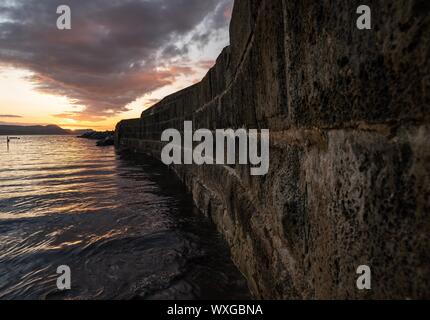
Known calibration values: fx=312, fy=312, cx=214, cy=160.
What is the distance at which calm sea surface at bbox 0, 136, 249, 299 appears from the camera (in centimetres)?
226

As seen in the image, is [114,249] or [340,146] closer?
[340,146]

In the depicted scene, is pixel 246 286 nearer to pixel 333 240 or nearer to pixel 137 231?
pixel 333 240

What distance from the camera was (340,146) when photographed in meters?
0.86

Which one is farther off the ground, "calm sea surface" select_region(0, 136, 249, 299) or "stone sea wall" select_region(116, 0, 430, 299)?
"stone sea wall" select_region(116, 0, 430, 299)

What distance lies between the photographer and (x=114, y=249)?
3002 millimetres

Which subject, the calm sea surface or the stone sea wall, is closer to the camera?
the stone sea wall

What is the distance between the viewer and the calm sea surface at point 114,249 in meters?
2.26

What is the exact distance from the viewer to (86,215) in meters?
4.30

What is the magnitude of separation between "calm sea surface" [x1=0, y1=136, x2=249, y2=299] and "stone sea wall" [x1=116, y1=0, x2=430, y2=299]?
2.45ft

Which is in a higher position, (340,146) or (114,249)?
(340,146)

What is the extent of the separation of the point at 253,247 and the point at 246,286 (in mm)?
392

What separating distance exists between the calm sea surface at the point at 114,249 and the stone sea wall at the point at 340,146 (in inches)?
29.5

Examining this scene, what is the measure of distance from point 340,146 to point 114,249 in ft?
8.76
